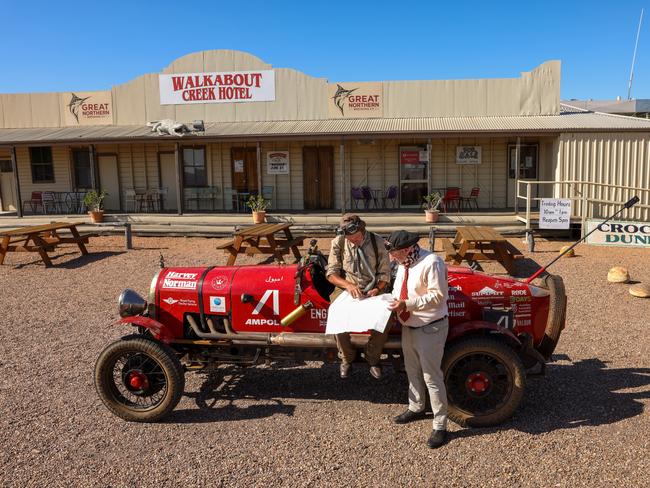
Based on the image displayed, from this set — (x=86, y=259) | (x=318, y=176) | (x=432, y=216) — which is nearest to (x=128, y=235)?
(x=86, y=259)

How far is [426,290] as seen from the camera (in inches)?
149

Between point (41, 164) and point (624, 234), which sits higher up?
point (41, 164)

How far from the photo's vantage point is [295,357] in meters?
4.41

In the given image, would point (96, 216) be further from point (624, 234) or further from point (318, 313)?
point (624, 234)

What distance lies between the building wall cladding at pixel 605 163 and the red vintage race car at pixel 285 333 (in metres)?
11.4

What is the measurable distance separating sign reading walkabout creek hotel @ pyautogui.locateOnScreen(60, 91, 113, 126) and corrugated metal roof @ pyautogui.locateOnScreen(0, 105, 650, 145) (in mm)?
397

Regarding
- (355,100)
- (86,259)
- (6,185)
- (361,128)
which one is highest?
(355,100)

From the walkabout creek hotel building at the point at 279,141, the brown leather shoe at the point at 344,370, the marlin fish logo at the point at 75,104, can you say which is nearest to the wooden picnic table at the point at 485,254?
the brown leather shoe at the point at 344,370

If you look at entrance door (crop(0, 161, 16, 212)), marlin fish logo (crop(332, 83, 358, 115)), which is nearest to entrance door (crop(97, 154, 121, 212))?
entrance door (crop(0, 161, 16, 212))

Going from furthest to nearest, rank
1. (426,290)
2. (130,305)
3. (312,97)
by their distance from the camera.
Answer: (312,97) < (130,305) < (426,290)

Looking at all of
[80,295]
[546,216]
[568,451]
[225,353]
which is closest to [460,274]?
[568,451]

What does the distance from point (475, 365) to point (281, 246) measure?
23.6ft

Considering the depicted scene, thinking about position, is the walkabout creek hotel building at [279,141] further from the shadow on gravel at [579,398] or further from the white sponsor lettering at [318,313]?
the white sponsor lettering at [318,313]

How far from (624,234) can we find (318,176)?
368 inches
